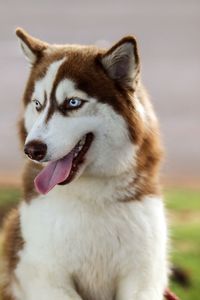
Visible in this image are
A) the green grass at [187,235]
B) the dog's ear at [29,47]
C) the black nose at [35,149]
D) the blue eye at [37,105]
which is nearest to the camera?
the black nose at [35,149]

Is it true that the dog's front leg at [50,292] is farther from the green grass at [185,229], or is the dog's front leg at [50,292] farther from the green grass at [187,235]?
the green grass at [185,229]

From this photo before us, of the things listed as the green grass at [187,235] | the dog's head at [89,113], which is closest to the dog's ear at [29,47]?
the dog's head at [89,113]

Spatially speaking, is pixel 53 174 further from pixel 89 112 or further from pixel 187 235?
pixel 187 235

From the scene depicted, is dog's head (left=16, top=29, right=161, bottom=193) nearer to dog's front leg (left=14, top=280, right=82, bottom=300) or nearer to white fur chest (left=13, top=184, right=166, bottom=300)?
white fur chest (left=13, top=184, right=166, bottom=300)

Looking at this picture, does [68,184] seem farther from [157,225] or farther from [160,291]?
[160,291]

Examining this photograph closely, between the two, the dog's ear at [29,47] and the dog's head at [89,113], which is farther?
the dog's ear at [29,47]

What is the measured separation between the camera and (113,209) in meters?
2.60

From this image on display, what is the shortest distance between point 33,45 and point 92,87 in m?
0.32

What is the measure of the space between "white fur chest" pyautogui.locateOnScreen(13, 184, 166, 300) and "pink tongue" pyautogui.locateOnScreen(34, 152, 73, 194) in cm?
15

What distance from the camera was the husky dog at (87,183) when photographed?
245cm

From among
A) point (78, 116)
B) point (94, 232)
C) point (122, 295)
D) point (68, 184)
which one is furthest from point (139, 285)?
point (78, 116)

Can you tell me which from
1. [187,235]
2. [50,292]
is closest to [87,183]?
[50,292]

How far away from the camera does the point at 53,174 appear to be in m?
2.46

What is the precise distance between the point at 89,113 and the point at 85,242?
0.44m
